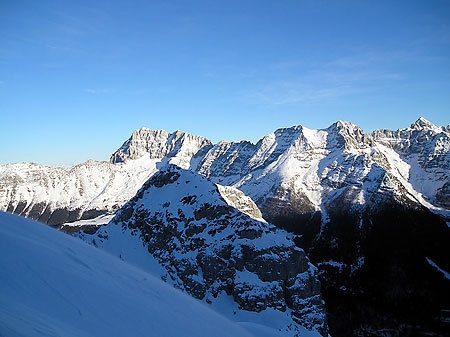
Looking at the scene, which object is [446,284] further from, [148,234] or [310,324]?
[148,234]

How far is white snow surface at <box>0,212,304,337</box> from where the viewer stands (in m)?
10.0

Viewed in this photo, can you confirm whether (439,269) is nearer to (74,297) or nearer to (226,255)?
(226,255)

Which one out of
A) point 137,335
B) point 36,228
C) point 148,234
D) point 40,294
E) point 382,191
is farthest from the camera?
point 382,191

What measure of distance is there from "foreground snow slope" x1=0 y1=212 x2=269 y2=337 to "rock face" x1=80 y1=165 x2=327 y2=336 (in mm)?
44659

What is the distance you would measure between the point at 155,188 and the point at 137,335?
80.7 m

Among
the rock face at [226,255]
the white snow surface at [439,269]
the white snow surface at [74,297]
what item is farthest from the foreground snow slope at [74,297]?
the white snow surface at [439,269]

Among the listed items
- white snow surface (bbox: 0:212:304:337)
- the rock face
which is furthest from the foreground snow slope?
the rock face

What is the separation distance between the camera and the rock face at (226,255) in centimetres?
6100

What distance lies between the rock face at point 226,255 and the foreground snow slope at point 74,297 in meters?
44.7

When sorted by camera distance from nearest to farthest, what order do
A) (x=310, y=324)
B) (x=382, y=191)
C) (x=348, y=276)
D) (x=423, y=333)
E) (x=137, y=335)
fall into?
(x=137, y=335), (x=310, y=324), (x=423, y=333), (x=348, y=276), (x=382, y=191)

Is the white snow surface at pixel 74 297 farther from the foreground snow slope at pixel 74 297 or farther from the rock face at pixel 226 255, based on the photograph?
the rock face at pixel 226 255

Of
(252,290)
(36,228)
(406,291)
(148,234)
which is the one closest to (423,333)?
(406,291)

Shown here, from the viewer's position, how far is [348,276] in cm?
14612

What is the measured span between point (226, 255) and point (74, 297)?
54.8m
